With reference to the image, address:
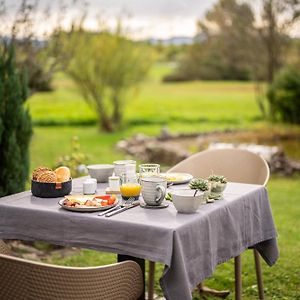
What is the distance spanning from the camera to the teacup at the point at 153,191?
3.05m

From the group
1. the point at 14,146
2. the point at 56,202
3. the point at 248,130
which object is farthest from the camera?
the point at 248,130

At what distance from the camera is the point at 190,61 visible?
20969 mm

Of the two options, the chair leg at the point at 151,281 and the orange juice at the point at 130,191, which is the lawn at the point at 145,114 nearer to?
the chair leg at the point at 151,281

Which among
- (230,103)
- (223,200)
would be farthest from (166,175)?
(230,103)

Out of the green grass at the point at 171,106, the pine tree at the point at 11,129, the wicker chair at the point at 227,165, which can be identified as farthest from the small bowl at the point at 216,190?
the green grass at the point at 171,106

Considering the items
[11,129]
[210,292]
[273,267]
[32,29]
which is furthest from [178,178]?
[32,29]

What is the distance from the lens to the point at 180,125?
47.3ft

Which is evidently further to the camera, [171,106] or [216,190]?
[171,106]

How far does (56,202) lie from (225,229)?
2.69 ft

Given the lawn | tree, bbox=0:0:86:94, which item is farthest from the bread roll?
the lawn

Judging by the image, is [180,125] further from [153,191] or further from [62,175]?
[153,191]

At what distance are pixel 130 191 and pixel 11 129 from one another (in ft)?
6.06

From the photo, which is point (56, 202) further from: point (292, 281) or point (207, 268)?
point (292, 281)

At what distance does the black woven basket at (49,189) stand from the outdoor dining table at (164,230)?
4 centimetres
